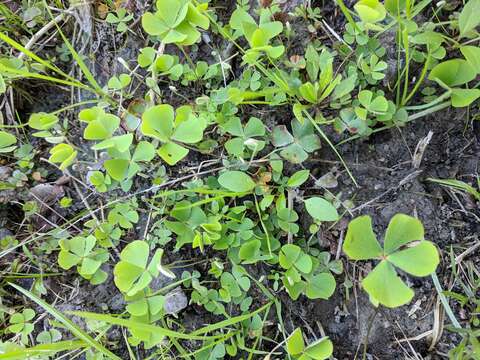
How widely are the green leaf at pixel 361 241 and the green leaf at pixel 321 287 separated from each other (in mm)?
237

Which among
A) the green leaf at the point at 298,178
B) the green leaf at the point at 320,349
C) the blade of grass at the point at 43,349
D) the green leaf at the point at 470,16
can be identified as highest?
the green leaf at the point at 470,16

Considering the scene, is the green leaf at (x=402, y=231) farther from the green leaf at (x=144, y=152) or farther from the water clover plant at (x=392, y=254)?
the green leaf at (x=144, y=152)

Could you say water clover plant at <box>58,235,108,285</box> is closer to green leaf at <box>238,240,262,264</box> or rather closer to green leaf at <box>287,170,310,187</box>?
green leaf at <box>238,240,262,264</box>

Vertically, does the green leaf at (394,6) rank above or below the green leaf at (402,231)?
above

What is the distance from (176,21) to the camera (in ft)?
5.51

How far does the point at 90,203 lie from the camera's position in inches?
73.5

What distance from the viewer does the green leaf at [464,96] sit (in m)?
1.52

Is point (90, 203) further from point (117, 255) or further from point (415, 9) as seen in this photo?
point (415, 9)

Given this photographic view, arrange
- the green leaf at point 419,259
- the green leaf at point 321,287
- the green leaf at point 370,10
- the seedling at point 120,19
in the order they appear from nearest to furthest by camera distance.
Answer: the green leaf at point 419,259
the green leaf at point 370,10
the green leaf at point 321,287
the seedling at point 120,19

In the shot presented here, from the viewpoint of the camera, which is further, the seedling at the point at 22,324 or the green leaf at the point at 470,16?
the seedling at the point at 22,324

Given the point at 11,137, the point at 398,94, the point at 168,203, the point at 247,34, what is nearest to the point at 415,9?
the point at 398,94

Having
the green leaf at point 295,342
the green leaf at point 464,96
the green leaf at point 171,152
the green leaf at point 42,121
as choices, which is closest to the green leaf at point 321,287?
the green leaf at point 295,342

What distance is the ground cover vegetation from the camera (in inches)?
61.7

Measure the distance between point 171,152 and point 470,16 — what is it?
3.72 ft
